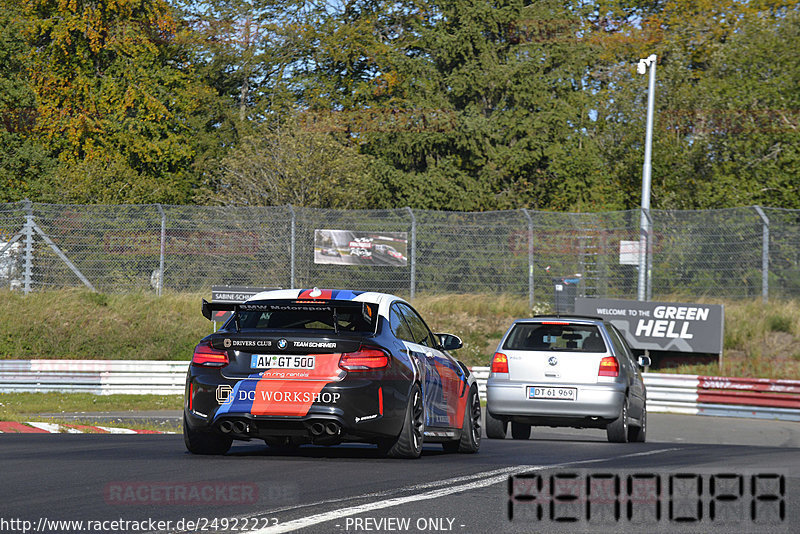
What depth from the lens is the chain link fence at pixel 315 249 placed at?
1138 inches

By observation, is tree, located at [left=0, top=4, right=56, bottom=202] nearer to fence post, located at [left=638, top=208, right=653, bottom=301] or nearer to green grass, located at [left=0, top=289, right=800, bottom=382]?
green grass, located at [left=0, top=289, right=800, bottom=382]

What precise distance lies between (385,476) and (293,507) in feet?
5.94

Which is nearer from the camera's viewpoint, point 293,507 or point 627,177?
point 293,507

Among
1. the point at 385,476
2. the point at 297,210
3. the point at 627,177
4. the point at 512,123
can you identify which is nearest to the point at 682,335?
the point at 297,210

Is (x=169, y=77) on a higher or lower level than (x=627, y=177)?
higher

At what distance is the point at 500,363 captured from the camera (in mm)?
15719

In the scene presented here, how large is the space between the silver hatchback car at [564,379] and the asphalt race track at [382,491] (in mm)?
3600

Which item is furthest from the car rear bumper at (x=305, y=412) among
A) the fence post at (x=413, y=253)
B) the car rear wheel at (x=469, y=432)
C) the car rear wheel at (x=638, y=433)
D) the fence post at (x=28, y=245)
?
the fence post at (x=28, y=245)

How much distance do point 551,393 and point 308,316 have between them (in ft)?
18.1

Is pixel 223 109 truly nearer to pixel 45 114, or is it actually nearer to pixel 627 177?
pixel 45 114

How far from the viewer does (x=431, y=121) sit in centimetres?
4275

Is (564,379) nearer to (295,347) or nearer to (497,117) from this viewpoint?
(295,347)

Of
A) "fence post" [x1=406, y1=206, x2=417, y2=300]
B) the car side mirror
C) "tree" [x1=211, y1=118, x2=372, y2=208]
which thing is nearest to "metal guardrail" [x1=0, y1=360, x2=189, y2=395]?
"fence post" [x1=406, y1=206, x2=417, y2=300]
